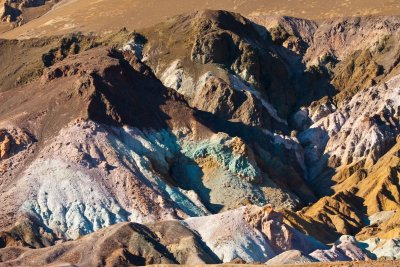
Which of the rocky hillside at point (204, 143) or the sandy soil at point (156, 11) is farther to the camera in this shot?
the sandy soil at point (156, 11)

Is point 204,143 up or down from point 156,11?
down

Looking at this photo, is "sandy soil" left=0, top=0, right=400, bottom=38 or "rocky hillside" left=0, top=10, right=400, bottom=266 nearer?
"rocky hillside" left=0, top=10, right=400, bottom=266

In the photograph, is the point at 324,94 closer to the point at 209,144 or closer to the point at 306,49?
the point at 306,49

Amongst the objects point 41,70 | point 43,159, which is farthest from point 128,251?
point 41,70

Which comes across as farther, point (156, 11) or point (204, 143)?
point (156, 11)

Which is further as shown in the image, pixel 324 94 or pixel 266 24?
pixel 266 24
